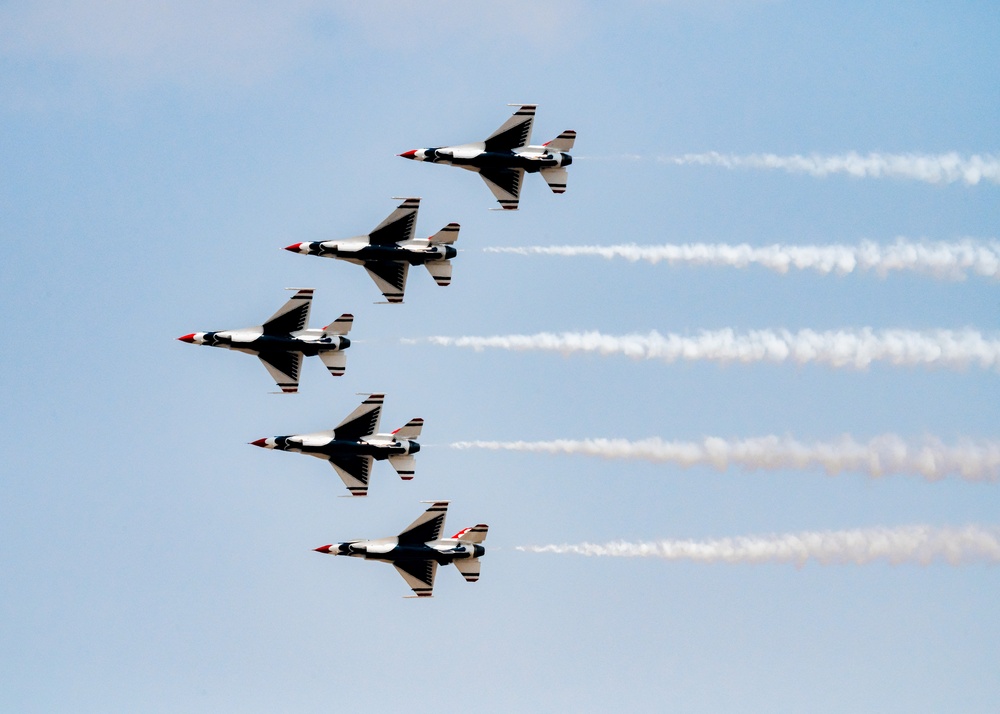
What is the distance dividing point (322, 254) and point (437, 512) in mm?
15574

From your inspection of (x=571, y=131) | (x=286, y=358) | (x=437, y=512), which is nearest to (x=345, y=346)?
(x=286, y=358)

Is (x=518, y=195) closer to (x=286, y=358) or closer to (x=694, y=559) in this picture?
(x=286, y=358)

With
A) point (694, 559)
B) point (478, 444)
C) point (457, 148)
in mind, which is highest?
point (457, 148)

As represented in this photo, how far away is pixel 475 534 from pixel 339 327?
13303 mm

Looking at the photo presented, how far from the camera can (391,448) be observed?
309 ft

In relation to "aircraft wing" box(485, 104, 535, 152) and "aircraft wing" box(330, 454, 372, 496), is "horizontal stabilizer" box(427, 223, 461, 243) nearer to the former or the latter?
"aircraft wing" box(485, 104, 535, 152)

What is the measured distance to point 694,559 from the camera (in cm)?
8925

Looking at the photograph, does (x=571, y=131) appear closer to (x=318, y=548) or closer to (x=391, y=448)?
(x=391, y=448)

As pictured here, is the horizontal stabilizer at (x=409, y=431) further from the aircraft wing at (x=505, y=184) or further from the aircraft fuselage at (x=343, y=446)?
the aircraft wing at (x=505, y=184)

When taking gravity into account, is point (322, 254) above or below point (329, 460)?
above

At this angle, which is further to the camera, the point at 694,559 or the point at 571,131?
the point at 571,131

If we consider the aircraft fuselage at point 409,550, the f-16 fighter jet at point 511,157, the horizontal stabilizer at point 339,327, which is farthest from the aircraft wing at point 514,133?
the aircraft fuselage at point 409,550

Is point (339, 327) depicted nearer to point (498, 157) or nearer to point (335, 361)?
point (335, 361)

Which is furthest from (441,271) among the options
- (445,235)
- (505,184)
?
(505,184)
